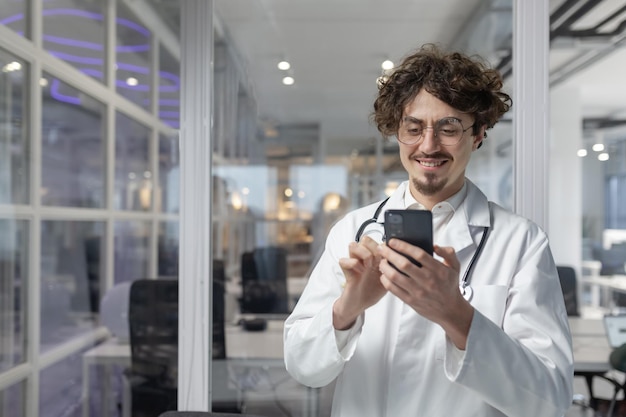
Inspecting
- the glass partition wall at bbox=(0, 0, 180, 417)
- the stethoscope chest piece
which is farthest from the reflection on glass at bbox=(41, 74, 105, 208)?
the stethoscope chest piece

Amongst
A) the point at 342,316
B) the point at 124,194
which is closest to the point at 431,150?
the point at 342,316

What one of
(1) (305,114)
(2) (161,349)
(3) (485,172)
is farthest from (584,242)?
(2) (161,349)

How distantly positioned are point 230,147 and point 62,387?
2521 mm

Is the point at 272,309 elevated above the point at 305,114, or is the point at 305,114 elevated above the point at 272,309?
the point at 305,114

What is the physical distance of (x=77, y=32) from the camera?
361cm

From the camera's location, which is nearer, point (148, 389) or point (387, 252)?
point (387, 252)

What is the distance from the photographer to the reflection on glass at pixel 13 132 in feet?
8.29

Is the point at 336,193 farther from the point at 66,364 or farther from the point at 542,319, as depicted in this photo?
the point at 542,319

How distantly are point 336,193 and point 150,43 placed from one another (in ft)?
6.97

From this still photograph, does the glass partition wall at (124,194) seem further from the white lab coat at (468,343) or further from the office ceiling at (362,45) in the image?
the white lab coat at (468,343)

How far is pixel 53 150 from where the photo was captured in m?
3.28

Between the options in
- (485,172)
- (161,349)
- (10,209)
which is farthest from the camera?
(485,172)

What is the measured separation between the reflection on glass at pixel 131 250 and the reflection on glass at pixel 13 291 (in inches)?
62.5

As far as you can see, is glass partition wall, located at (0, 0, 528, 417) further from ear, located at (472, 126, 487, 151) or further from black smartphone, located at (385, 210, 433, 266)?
black smartphone, located at (385, 210, 433, 266)
